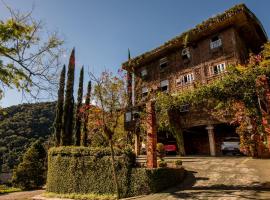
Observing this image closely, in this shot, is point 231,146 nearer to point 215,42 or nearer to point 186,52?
point 215,42

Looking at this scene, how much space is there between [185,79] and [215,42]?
15.5 ft

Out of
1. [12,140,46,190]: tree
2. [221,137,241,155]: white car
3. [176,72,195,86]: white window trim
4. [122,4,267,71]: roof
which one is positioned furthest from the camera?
[12,140,46,190]: tree

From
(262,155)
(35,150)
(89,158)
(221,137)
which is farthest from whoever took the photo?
(35,150)

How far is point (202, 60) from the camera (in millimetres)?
22609

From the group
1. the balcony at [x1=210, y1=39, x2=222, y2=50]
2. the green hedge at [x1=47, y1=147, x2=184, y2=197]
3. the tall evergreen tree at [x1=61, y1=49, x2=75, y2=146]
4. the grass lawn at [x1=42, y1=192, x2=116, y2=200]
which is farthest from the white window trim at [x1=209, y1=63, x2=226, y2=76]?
the tall evergreen tree at [x1=61, y1=49, x2=75, y2=146]

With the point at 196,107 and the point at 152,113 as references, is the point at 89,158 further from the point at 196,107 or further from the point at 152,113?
the point at 196,107

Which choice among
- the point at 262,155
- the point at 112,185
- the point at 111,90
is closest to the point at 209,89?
the point at 262,155

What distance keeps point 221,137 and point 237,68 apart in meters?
10.5

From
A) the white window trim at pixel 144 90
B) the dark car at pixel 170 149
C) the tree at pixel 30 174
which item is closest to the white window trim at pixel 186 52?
the white window trim at pixel 144 90

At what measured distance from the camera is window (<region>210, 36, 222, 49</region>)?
2173 cm

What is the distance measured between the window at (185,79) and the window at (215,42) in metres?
3.46

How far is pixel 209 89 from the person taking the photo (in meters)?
17.7

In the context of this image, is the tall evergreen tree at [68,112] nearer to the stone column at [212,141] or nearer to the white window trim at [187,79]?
the white window trim at [187,79]

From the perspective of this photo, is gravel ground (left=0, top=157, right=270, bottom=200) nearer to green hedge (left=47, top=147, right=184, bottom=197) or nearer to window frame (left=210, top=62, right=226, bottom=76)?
green hedge (left=47, top=147, right=184, bottom=197)
